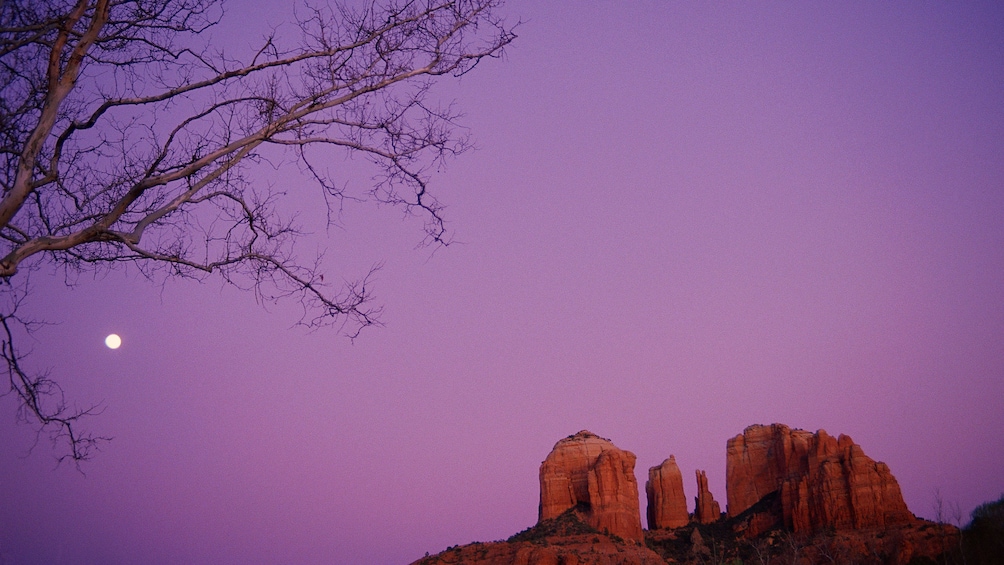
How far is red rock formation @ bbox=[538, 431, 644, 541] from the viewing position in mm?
78375

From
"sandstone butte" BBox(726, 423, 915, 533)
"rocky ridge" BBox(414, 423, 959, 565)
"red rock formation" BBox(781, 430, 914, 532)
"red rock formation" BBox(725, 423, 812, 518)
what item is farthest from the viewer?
"red rock formation" BBox(725, 423, 812, 518)

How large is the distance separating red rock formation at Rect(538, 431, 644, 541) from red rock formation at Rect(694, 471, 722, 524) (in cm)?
926

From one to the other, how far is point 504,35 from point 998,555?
117ft

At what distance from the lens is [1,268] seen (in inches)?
233

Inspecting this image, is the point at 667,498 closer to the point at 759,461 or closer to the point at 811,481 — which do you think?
the point at 759,461

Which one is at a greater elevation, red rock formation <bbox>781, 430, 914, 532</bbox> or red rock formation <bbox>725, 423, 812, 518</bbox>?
red rock formation <bbox>725, 423, 812, 518</bbox>

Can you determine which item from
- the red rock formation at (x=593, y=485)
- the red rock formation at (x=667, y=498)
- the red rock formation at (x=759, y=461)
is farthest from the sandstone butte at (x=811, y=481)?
the red rock formation at (x=593, y=485)

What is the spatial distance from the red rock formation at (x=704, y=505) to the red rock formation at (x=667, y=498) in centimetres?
136

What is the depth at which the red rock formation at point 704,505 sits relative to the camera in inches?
3371

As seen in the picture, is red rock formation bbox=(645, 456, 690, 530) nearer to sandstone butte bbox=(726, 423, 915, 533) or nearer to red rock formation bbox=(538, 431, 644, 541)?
sandstone butte bbox=(726, 423, 915, 533)

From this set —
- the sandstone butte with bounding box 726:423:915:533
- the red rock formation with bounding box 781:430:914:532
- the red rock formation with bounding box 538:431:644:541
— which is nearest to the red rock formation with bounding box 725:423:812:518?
the sandstone butte with bounding box 726:423:915:533

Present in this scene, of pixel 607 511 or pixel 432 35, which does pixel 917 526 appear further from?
pixel 432 35

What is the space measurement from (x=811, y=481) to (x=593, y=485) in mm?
21601

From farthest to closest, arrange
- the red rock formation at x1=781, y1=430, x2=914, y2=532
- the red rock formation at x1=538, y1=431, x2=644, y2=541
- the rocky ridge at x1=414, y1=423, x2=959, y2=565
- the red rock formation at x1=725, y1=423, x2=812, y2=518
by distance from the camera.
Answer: the red rock formation at x1=725, y1=423, x2=812, y2=518
the red rock formation at x1=538, y1=431, x2=644, y2=541
the red rock formation at x1=781, y1=430, x2=914, y2=532
the rocky ridge at x1=414, y1=423, x2=959, y2=565
